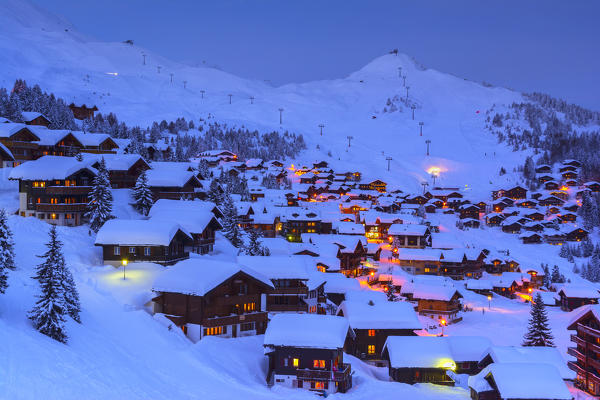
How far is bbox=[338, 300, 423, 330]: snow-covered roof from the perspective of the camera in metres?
42.8

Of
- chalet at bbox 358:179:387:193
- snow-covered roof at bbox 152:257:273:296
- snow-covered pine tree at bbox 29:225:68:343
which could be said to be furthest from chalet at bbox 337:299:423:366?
chalet at bbox 358:179:387:193

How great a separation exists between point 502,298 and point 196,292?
55198mm

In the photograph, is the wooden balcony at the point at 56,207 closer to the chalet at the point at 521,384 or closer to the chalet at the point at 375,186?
the chalet at the point at 521,384

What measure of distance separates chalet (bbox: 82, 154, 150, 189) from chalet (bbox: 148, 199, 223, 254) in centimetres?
1014

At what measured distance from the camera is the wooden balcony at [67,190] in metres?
48.3

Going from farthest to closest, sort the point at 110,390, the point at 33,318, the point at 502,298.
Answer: the point at 502,298 → the point at 33,318 → the point at 110,390

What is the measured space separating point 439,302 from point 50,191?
46109 mm

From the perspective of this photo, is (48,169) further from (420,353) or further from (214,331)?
(420,353)

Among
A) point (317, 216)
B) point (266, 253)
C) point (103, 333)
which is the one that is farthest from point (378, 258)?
point (103, 333)

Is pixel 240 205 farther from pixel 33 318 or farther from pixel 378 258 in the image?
pixel 33 318

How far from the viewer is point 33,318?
78.8ft

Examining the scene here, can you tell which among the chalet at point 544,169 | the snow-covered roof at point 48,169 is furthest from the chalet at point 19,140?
the chalet at point 544,169

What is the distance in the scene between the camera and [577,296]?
219ft

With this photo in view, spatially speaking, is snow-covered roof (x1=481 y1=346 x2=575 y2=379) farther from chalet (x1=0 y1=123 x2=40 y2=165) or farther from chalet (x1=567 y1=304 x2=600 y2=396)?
chalet (x1=0 y1=123 x2=40 y2=165)
